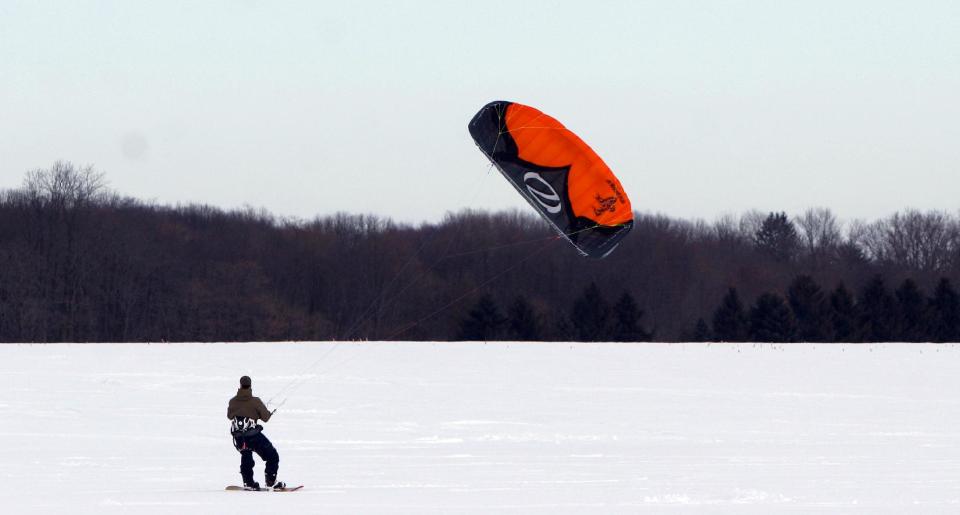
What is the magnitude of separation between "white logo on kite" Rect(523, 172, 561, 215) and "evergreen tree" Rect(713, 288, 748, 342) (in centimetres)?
5368

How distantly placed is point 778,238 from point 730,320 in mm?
50852

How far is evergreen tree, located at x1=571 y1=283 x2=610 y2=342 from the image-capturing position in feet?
224

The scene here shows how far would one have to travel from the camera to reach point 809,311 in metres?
68.9

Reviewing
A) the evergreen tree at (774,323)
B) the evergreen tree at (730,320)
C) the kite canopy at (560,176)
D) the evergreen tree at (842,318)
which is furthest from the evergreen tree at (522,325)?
the kite canopy at (560,176)

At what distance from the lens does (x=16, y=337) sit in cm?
6650

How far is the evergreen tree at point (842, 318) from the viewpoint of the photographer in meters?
68.1

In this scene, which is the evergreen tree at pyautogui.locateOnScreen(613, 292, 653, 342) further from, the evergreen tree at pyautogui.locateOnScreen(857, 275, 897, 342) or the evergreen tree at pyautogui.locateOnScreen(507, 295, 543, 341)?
the evergreen tree at pyautogui.locateOnScreen(857, 275, 897, 342)
